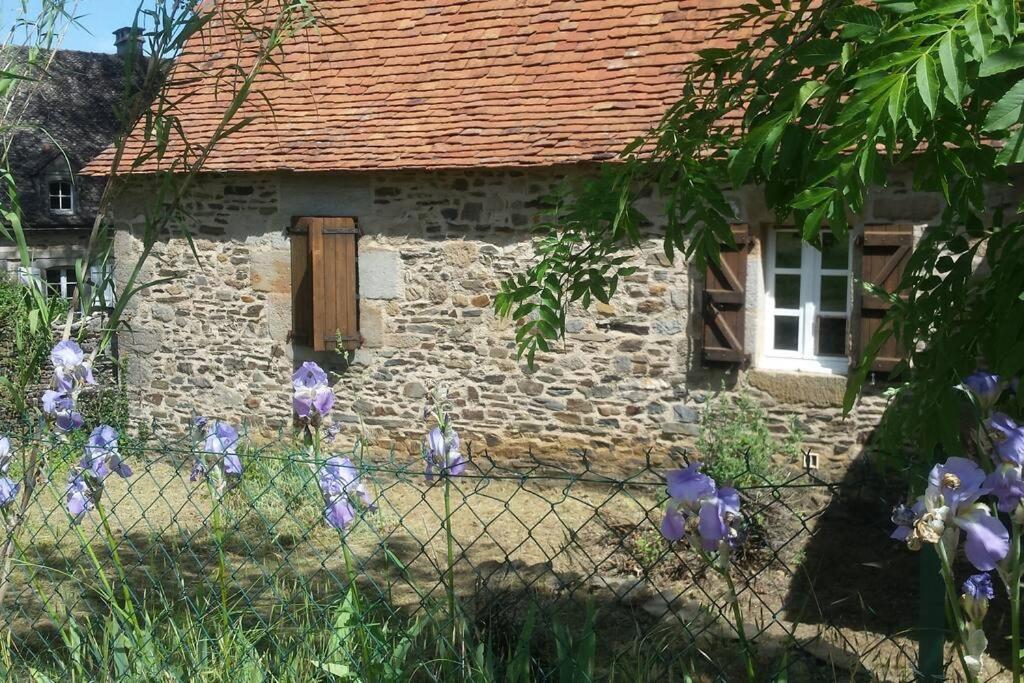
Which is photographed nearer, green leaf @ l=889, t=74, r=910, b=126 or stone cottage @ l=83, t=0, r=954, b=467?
green leaf @ l=889, t=74, r=910, b=126

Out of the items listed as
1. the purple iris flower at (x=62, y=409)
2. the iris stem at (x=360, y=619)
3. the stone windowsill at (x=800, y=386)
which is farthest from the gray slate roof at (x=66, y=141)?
the iris stem at (x=360, y=619)

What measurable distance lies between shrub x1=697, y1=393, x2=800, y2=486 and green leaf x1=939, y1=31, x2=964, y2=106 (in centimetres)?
581

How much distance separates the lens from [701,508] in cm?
213

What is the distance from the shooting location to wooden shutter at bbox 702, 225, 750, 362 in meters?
8.41

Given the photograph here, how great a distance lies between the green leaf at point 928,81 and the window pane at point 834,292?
20.8 feet

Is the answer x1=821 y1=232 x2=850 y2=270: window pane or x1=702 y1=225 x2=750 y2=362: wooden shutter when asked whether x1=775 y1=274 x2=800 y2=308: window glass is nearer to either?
x1=821 y1=232 x2=850 y2=270: window pane

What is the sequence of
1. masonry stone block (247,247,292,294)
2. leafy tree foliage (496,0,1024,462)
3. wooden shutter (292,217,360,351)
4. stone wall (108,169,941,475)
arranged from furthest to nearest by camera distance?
masonry stone block (247,247,292,294) < wooden shutter (292,217,360,351) < stone wall (108,169,941,475) < leafy tree foliage (496,0,1024,462)

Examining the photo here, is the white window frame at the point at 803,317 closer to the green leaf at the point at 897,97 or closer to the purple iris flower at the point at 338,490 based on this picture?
the purple iris flower at the point at 338,490

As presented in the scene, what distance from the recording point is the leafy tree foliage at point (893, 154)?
231 centimetres

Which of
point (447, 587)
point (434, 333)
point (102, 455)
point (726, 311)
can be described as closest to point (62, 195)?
point (434, 333)

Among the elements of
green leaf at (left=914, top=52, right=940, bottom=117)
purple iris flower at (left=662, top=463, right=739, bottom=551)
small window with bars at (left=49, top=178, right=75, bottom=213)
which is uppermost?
small window with bars at (left=49, top=178, right=75, bottom=213)

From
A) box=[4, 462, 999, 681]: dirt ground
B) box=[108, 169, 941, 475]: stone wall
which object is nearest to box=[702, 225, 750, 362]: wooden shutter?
box=[108, 169, 941, 475]: stone wall

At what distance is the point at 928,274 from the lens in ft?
10.3

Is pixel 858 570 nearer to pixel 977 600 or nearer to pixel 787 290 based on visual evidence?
pixel 787 290
